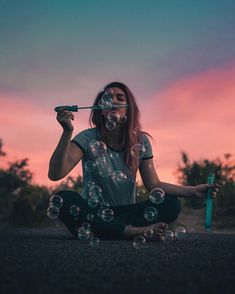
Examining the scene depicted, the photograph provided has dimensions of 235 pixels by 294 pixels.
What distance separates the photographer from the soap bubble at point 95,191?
333 cm

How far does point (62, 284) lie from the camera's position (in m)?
1.45

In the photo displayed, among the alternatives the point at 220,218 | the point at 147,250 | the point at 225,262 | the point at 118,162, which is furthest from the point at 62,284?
the point at 220,218

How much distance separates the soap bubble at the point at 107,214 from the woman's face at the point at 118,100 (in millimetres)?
782

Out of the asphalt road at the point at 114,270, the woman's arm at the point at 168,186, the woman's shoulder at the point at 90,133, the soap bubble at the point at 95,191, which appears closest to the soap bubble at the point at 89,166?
the soap bubble at the point at 95,191

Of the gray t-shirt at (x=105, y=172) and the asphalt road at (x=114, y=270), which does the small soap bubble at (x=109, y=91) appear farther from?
the asphalt road at (x=114, y=270)

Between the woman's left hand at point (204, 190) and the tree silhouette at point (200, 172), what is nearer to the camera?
the woman's left hand at point (204, 190)

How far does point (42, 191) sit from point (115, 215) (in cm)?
372

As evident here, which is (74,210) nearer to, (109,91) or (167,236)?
(167,236)

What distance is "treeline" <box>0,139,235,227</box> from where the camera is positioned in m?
6.21

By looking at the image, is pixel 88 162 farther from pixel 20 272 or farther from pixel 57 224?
pixel 57 224

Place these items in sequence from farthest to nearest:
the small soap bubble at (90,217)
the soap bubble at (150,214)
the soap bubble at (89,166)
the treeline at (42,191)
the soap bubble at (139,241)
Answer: the treeline at (42,191) → the soap bubble at (89,166) → the soap bubble at (150,214) → the small soap bubble at (90,217) → the soap bubble at (139,241)

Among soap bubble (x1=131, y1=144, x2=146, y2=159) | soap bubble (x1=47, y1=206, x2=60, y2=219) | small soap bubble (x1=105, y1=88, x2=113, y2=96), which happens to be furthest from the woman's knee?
small soap bubble (x1=105, y1=88, x2=113, y2=96)

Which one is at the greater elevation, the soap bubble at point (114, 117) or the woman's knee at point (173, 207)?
the soap bubble at point (114, 117)

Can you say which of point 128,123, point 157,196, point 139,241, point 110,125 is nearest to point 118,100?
point 128,123
